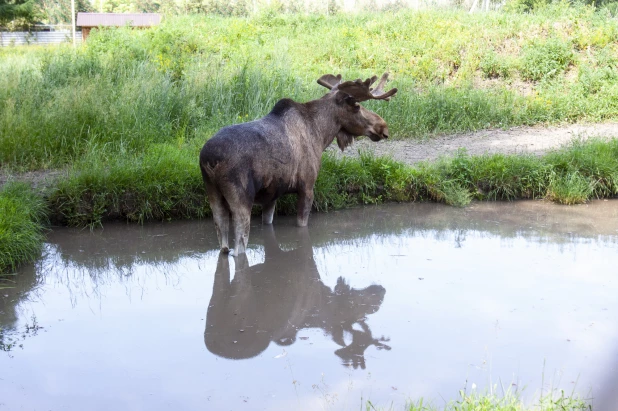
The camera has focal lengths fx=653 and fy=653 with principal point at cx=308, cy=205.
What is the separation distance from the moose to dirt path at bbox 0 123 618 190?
6.33 ft

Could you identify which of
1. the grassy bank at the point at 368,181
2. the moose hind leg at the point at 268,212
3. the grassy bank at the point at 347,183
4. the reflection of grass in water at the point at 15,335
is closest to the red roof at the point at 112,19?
the grassy bank at the point at 347,183

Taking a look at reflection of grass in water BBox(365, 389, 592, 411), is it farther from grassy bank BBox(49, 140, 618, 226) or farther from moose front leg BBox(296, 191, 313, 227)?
grassy bank BBox(49, 140, 618, 226)

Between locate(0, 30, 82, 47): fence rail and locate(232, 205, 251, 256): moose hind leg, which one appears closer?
locate(232, 205, 251, 256): moose hind leg

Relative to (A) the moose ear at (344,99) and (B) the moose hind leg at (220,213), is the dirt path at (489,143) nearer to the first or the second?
(A) the moose ear at (344,99)

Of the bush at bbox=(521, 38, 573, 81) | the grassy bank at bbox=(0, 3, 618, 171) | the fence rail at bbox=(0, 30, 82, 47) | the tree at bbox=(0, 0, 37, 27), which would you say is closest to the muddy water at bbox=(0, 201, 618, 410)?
the grassy bank at bbox=(0, 3, 618, 171)

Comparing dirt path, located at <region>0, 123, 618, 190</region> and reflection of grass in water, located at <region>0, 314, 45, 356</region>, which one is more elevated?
dirt path, located at <region>0, 123, 618, 190</region>

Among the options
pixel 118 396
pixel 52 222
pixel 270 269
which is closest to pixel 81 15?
pixel 52 222

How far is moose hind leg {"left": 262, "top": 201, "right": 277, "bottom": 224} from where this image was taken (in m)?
8.36

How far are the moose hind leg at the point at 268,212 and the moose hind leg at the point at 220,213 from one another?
4.01 ft

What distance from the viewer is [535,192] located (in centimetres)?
984

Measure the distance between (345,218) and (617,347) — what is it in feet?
14.6

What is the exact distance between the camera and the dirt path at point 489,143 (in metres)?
11.3

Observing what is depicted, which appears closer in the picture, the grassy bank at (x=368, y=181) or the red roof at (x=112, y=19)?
the grassy bank at (x=368, y=181)

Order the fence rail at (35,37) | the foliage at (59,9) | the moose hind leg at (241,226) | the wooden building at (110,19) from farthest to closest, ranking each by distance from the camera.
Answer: the foliage at (59,9) → the fence rail at (35,37) → the wooden building at (110,19) → the moose hind leg at (241,226)
